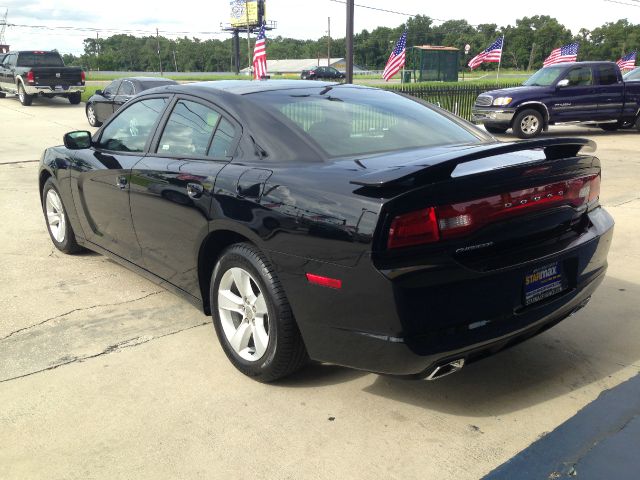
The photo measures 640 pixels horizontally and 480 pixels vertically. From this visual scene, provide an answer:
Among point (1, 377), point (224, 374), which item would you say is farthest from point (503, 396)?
point (1, 377)

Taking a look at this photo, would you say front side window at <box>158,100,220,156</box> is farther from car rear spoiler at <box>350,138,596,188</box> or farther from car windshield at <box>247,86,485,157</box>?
A: car rear spoiler at <box>350,138,596,188</box>

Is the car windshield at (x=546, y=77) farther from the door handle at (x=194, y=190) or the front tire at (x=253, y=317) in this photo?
the front tire at (x=253, y=317)

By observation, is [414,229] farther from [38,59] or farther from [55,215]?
[38,59]

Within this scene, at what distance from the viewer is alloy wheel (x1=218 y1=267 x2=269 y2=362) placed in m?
3.12

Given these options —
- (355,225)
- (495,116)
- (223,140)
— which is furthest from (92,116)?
(355,225)

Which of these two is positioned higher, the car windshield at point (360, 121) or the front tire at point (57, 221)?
the car windshield at point (360, 121)

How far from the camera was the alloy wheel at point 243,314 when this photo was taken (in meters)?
3.12

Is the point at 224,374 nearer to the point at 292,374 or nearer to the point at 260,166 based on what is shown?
the point at 292,374

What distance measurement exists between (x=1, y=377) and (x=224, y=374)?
1.20 meters

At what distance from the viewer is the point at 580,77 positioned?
584 inches

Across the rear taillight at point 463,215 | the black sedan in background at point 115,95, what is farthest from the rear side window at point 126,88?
the rear taillight at point 463,215

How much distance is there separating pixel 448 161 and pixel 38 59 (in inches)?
979

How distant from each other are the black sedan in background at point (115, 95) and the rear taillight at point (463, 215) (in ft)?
46.6

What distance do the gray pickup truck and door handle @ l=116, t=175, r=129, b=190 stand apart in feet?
69.4
